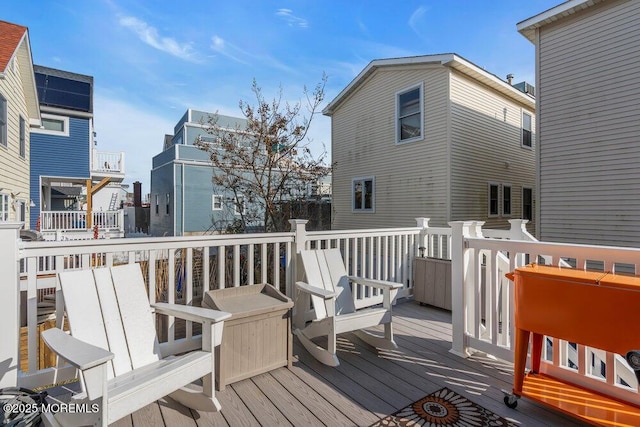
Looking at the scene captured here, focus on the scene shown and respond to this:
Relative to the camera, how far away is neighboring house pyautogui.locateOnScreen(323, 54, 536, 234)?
848cm

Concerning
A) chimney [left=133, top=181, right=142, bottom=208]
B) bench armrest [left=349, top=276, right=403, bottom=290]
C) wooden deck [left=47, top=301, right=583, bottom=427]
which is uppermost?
chimney [left=133, top=181, right=142, bottom=208]

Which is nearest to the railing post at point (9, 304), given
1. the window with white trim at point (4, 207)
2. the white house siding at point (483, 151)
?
the window with white trim at point (4, 207)

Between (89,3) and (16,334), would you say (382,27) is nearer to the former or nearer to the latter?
(89,3)

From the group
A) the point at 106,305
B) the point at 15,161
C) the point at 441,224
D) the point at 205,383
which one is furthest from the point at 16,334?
the point at 15,161

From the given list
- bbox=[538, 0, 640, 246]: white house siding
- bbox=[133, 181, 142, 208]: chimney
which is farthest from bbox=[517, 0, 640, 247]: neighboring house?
bbox=[133, 181, 142, 208]: chimney

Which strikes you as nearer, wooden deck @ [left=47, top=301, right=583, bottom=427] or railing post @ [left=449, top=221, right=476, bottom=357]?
wooden deck @ [left=47, top=301, right=583, bottom=427]

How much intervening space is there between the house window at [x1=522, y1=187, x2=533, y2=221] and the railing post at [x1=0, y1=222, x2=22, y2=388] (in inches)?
490

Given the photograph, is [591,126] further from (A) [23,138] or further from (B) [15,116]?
(A) [23,138]

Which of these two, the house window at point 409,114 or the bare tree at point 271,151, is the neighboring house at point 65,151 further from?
the house window at point 409,114

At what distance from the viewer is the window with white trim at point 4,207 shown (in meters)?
7.72

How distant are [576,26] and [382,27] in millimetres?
4083

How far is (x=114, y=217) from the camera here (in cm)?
1270

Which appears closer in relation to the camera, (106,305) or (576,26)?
(106,305)

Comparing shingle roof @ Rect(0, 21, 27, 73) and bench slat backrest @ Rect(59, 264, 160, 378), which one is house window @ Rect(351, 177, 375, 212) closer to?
bench slat backrest @ Rect(59, 264, 160, 378)
